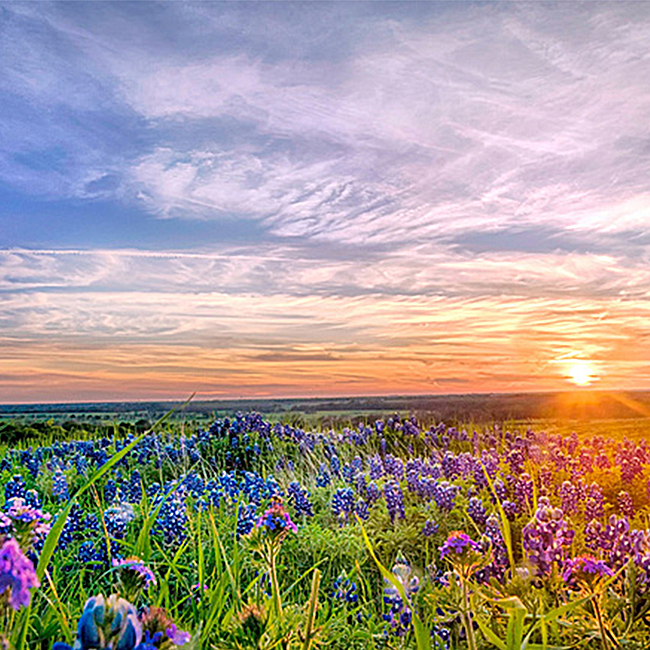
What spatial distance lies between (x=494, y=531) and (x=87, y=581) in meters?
3.29

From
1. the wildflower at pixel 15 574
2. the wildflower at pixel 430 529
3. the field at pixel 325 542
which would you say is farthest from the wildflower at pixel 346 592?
the wildflower at pixel 15 574

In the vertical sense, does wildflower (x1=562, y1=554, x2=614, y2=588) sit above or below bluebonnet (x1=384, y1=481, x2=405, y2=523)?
above

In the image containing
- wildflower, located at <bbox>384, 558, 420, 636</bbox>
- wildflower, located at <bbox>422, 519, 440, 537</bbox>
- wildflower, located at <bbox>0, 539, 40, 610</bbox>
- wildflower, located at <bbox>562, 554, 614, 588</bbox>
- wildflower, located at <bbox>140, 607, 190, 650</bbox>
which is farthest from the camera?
wildflower, located at <bbox>422, 519, 440, 537</bbox>

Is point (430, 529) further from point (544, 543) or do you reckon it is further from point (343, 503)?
point (544, 543)

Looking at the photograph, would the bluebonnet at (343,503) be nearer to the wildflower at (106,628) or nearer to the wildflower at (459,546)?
the wildflower at (459,546)

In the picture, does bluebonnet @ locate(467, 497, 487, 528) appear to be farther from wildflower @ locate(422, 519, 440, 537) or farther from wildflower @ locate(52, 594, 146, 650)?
wildflower @ locate(52, 594, 146, 650)

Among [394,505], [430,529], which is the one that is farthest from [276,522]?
[394,505]

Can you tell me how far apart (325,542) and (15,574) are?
5211 mm

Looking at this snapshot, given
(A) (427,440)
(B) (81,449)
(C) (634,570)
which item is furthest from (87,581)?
(A) (427,440)

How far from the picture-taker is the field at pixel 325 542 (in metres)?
2.69

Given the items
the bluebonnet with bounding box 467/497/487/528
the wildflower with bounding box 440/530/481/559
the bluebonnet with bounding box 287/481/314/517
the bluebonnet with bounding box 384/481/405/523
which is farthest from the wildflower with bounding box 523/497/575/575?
the bluebonnet with bounding box 287/481/314/517

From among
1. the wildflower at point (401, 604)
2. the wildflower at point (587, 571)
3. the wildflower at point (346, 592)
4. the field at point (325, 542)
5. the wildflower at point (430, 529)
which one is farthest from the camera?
the wildflower at point (430, 529)

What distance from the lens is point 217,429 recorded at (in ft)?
41.4

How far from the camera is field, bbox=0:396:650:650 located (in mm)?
2686
